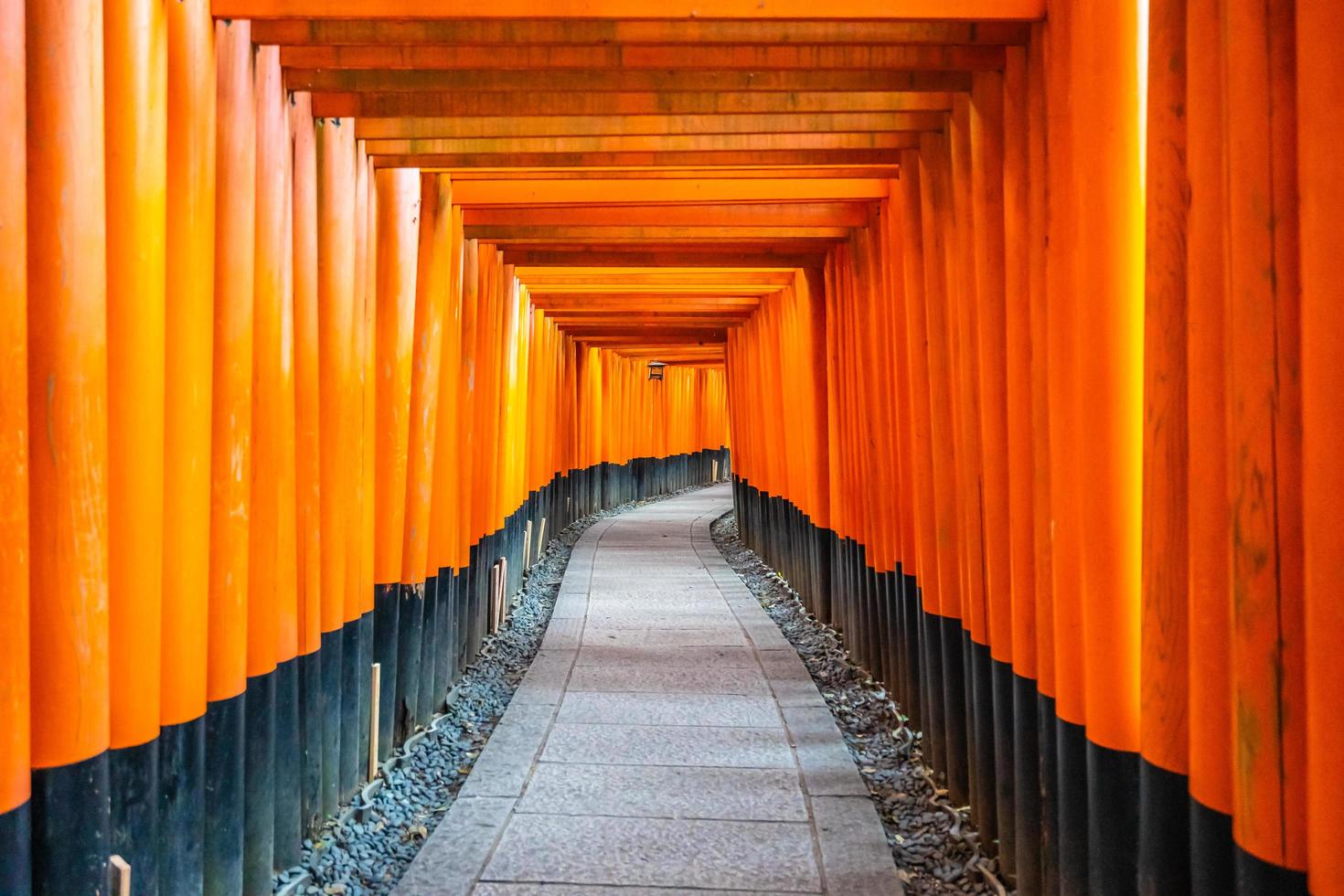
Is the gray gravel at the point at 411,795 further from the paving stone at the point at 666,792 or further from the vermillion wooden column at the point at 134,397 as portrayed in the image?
the vermillion wooden column at the point at 134,397

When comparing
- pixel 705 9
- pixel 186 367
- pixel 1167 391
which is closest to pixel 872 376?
pixel 705 9

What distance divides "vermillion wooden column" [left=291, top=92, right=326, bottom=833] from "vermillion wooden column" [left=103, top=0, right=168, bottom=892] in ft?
4.11

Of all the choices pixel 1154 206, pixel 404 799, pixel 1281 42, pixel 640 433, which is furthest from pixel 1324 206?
pixel 640 433

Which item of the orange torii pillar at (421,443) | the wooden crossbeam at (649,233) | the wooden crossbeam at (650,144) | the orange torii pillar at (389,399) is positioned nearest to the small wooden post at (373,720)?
the orange torii pillar at (389,399)

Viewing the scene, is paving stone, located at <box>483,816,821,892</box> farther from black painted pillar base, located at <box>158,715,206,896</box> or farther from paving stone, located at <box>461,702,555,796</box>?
black painted pillar base, located at <box>158,715,206,896</box>

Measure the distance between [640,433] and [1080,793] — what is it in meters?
21.6

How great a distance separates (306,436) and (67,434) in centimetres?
171

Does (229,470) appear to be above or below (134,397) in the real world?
below

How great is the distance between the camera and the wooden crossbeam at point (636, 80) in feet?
13.5

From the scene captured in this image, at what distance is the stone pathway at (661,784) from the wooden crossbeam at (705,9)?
10.1 feet

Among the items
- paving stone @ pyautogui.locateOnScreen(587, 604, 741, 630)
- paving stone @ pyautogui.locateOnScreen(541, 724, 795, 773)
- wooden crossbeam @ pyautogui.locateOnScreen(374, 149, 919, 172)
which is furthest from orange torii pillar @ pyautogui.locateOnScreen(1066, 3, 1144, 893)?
paving stone @ pyautogui.locateOnScreen(587, 604, 741, 630)

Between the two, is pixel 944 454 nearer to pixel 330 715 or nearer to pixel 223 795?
pixel 330 715

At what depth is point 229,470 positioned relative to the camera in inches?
133

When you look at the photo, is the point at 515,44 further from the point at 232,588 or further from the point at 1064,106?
the point at 232,588
